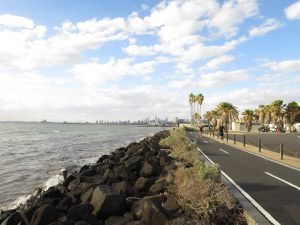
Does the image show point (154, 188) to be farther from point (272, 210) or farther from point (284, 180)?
point (284, 180)

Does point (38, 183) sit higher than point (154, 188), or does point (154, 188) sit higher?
point (154, 188)

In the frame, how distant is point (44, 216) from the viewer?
26.3 ft

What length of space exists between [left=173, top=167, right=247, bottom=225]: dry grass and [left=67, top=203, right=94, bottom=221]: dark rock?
6.78ft

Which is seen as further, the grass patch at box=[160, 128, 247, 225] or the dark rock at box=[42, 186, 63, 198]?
the dark rock at box=[42, 186, 63, 198]

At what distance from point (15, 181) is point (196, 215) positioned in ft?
50.2

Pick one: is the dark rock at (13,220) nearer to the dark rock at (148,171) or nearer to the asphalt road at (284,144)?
the dark rock at (148,171)

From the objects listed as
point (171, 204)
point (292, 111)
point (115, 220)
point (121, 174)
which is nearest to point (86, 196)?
point (115, 220)

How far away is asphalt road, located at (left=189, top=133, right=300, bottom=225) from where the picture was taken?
869 centimetres

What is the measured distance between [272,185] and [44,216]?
7.72 meters

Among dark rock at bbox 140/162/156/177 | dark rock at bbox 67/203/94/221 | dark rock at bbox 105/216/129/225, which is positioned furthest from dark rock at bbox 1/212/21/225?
dark rock at bbox 140/162/156/177

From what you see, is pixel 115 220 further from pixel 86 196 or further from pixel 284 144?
pixel 284 144

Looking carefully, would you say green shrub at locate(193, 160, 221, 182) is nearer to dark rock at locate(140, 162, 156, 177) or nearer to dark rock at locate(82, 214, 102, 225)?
dark rock at locate(82, 214, 102, 225)

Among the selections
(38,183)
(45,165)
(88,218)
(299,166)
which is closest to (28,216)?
(88,218)

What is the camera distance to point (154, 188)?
410 inches
